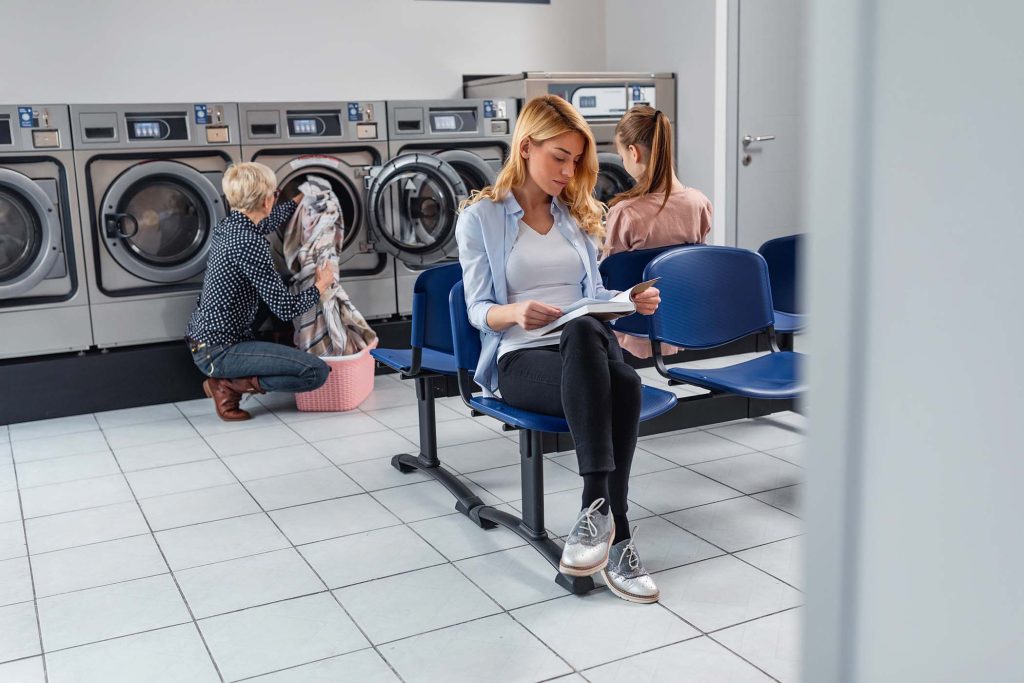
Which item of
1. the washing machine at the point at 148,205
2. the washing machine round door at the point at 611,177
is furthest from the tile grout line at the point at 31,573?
the washing machine round door at the point at 611,177

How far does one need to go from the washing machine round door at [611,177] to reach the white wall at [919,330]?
4939mm

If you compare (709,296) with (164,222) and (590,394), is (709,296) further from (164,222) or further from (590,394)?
(164,222)

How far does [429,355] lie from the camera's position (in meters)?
3.46

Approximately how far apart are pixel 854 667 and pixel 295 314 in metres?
3.86

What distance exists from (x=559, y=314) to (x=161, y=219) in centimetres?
277

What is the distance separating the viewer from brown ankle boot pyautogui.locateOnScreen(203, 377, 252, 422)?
427cm

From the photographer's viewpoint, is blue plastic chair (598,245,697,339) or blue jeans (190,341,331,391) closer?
blue plastic chair (598,245,697,339)

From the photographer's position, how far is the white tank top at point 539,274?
2693mm

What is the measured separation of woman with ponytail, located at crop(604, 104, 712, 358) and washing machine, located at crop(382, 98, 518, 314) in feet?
4.28

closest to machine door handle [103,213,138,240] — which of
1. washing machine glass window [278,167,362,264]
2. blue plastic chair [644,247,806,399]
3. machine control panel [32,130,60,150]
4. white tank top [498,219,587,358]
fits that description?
machine control panel [32,130,60,150]

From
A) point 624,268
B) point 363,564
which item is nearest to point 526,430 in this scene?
point 363,564

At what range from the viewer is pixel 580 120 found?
266 centimetres

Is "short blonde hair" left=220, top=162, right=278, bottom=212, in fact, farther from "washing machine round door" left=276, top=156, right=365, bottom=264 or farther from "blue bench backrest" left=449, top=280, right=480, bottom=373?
"blue bench backrest" left=449, top=280, right=480, bottom=373

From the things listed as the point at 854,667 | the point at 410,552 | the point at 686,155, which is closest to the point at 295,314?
the point at 410,552
